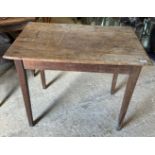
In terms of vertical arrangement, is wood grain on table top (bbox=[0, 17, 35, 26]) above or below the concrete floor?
above

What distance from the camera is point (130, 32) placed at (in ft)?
4.10

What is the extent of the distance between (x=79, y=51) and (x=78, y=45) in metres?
0.08

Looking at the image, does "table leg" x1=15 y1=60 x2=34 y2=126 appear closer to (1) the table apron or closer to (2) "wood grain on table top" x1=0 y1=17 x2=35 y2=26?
(1) the table apron

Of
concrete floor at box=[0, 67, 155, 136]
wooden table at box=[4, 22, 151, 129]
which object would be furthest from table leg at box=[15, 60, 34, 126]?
concrete floor at box=[0, 67, 155, 136]

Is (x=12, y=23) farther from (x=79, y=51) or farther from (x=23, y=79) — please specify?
(x=79, y=51)

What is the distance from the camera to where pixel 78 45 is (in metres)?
1.09

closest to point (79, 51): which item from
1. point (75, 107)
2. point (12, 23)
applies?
point (75, 107)

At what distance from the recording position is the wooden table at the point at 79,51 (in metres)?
0.95

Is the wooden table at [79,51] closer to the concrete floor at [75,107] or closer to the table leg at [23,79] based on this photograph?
the table leg at [23,79]

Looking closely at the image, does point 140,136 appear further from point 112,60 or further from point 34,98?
point 34,98

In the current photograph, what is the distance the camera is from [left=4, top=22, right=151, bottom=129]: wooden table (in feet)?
3.12

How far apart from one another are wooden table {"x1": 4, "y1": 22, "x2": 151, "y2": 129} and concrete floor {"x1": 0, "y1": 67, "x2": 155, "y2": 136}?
167 millimetres

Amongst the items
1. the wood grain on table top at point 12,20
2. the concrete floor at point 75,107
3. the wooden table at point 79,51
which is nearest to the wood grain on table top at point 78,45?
the wooden table at point 79,51
